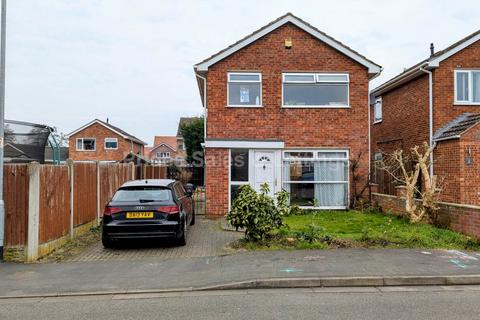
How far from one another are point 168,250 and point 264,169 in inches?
235

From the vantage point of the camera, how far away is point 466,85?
48.6 feet

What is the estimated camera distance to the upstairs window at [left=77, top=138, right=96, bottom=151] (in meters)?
45.7

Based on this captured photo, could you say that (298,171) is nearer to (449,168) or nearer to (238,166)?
(238,166)

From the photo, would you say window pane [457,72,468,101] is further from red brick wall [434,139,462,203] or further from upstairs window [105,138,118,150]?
upstairs window [105,138,118,150]

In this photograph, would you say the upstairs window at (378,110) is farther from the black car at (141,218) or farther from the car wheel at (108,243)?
the car wheel at (108,243)

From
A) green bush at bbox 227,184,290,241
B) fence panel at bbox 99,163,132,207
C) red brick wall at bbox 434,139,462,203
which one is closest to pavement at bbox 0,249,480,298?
green bush at bbox 227,184,290,241

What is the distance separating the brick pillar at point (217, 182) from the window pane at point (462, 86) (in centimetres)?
829

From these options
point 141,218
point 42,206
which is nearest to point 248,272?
point 141,218

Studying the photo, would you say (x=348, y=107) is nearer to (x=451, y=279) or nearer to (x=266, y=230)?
(x=266, y=230)

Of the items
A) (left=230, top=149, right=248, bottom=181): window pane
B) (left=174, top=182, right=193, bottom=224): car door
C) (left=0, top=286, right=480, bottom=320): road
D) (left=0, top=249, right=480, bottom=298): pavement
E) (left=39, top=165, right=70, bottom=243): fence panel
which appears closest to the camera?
(left=0, top=286, right=480, bottom=320): road

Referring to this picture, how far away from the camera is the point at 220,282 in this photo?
6.64 meters

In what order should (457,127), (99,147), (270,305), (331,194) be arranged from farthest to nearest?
(99,147) < (331,194) < (457,127) < (270,305)

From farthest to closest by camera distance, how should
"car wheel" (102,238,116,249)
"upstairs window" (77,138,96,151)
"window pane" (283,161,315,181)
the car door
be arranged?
"upstairs window" (77,138,96,151) → "window pane" (283,161,315,181) → the car door → "car wheel" (102,238,116,249)

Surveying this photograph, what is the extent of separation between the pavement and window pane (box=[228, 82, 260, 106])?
24.1 feet
